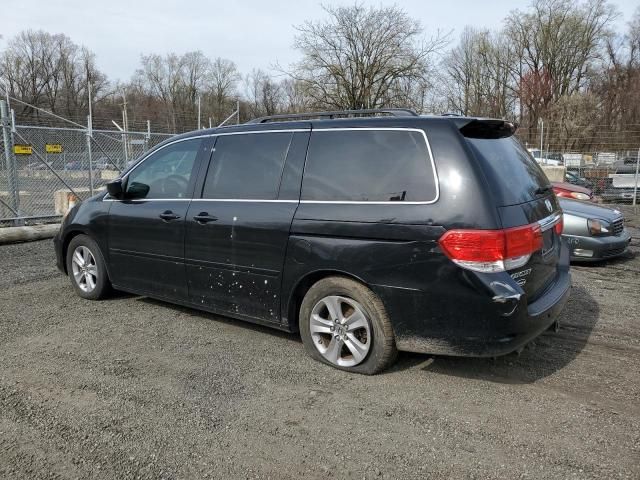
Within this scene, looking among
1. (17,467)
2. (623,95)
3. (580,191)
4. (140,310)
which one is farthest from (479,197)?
(623,95)

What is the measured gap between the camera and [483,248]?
3.06m

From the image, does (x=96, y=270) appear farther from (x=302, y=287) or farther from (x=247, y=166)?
(x=302, y=287)

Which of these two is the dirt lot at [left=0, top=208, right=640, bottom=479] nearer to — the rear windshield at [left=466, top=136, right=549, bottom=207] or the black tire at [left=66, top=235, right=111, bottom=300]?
the black tire at [left=66, top=235, right=111, bottom=300]

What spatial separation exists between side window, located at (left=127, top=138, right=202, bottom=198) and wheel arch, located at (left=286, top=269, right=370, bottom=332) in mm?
1476

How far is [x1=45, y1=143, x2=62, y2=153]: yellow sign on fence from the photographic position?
38.4ft

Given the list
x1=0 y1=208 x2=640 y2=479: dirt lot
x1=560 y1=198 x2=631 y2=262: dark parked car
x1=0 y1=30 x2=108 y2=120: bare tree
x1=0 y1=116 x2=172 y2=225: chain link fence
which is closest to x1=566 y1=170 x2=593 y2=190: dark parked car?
x1=560 y1=198 x2=631 y2=262: dark parked car

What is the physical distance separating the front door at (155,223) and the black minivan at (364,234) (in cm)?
2

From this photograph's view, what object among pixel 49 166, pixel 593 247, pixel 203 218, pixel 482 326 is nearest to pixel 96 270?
pixel 203 218

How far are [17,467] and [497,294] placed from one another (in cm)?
278

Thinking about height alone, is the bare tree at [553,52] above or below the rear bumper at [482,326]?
above

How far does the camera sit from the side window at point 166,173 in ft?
15.3

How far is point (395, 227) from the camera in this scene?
3301 mm

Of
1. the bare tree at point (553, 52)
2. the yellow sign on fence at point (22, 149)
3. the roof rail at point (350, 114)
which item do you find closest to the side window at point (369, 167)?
the roof rail at point (350, 114)

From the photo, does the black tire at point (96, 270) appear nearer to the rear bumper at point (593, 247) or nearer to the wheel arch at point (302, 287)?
the wheel arch at point (302, 287)
